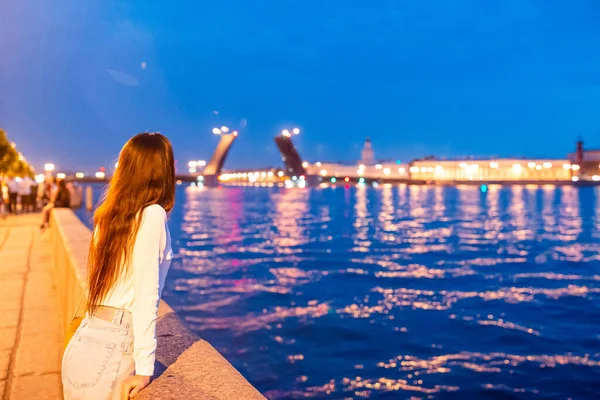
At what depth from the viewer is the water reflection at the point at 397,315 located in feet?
19.6

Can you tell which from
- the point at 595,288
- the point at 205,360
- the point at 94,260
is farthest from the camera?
the point at 595,288

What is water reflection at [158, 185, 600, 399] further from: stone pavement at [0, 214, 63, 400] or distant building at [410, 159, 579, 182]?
distant building at [410, 159, 579, 182]

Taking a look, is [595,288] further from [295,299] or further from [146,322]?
[146,322]

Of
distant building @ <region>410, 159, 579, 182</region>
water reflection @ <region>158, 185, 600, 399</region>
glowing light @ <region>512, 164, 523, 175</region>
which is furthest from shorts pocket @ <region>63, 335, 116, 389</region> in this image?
glowing light @ <region>512, 164, 523, 175</region>

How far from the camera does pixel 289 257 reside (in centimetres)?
1520

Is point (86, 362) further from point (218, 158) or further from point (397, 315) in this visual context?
point (218, 158)

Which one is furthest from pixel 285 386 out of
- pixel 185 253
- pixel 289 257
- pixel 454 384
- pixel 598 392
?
pixel 185 253

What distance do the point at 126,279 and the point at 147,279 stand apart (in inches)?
4.3

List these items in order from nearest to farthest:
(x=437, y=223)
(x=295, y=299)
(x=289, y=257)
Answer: (x=295, y=299), (x=289, y=257), (x=437, y=223)

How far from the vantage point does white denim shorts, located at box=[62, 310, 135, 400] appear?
1.66m

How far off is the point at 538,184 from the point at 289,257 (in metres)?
111

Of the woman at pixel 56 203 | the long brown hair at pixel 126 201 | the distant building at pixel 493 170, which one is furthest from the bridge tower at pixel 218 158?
the long brown hair at pixel 126 201

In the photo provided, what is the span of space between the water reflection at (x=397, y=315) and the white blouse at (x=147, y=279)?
4.02 metres

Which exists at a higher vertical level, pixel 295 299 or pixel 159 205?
pixel 159 205
